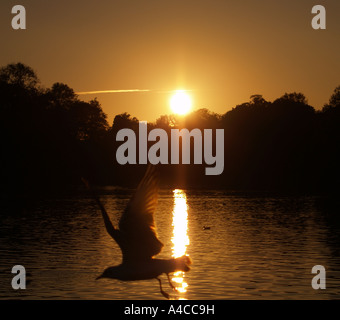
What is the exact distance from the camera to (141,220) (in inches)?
381

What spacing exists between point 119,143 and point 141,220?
12983cm

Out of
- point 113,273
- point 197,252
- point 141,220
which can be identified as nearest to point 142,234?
point 141,220

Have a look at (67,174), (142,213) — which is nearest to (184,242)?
(142,213)

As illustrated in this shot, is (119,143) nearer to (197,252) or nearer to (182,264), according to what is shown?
(197,252)

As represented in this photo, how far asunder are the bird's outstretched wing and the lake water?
33.6 feet

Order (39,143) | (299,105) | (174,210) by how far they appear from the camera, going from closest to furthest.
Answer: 1. (174,210)
2. (39,143)
3. (299,105)

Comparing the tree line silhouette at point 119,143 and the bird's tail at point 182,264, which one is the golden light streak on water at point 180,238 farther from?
the tree line silhouette at point 119,143

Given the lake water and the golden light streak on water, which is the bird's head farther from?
the golden light streak on water

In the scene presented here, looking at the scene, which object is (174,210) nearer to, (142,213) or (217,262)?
(217,262)

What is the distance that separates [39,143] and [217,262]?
7828 cm

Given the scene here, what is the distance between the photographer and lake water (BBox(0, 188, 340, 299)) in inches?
834

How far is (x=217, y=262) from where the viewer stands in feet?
88.4
